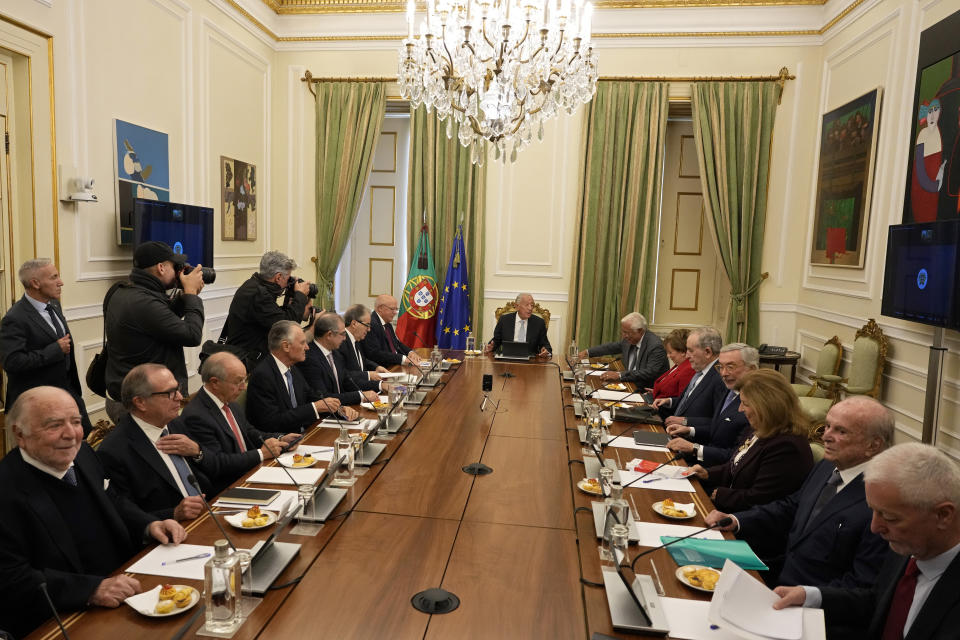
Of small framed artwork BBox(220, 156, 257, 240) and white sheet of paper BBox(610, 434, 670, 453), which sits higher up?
small framed artwork BBox(220, 156, 257, 240)

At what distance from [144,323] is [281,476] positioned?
5.07ft

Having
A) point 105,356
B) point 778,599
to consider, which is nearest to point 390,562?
point 778,599

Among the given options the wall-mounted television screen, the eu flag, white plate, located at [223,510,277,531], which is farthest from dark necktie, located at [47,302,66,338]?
the wall-mounted television screen

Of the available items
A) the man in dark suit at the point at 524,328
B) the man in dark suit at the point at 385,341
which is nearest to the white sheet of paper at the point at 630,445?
the man in dark suit at the point at 385,341

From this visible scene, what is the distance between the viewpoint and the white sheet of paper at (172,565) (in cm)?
178

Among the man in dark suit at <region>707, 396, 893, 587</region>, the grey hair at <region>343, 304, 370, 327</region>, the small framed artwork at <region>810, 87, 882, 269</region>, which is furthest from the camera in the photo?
the small framed artwork at <region>810, 87, 882, 269</region>

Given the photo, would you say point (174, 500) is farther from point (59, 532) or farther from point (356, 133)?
point (356, 133)

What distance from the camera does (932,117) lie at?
4391mm

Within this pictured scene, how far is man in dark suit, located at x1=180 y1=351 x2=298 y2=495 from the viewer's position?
2.65m

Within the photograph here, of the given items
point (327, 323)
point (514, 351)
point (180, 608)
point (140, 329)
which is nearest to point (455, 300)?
point (514, 351)

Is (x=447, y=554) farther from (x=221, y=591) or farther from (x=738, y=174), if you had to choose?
(x=738, y=174)

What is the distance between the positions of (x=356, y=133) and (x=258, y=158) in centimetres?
110

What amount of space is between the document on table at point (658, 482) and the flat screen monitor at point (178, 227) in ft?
13.0

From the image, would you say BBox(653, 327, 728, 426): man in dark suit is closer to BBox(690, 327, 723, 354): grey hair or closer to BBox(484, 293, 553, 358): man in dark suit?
BBox(690, 327, 723, 354): grey hair
